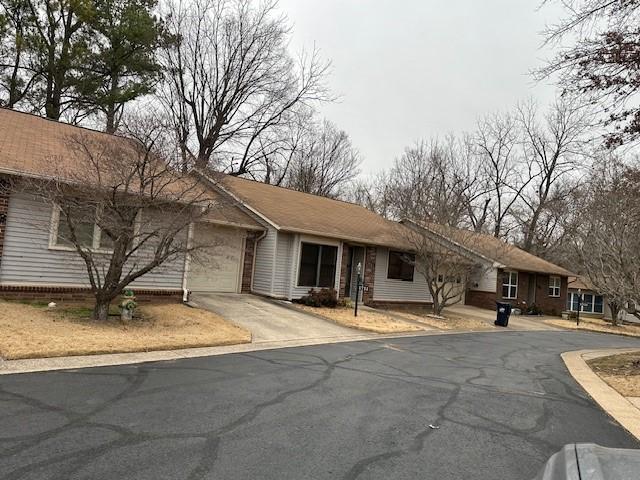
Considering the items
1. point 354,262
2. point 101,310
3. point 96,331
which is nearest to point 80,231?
point 101,310

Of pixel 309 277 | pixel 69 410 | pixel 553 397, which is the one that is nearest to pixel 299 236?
pixel 309 277

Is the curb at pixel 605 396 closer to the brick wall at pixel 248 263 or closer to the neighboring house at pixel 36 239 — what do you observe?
the neighboring house at pixel 36 239

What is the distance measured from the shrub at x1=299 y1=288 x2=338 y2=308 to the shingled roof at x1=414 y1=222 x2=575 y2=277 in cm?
498

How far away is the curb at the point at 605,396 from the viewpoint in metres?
6.42

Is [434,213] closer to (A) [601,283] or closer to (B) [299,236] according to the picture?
(B) [299,236]

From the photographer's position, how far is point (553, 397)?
24.5 feet

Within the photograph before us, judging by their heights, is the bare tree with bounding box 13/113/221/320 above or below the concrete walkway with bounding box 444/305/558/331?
above

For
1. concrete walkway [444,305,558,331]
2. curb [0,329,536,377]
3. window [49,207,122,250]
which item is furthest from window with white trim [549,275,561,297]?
window [49,207,122,250]

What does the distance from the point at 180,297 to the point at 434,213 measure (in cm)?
1088

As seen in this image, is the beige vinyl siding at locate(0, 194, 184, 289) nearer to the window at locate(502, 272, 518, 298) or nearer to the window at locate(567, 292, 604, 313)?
the window at locate(502, 272, 518, 298)

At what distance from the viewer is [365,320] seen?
50.4 ft

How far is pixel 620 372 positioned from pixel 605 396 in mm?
2678

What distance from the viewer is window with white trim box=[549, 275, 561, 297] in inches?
1215

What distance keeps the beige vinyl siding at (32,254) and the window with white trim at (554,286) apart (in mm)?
27745
